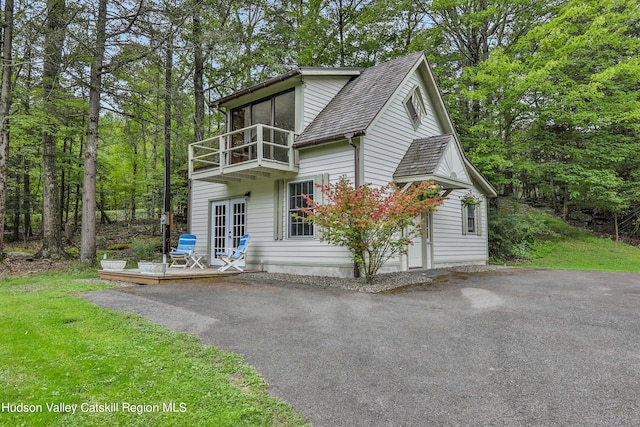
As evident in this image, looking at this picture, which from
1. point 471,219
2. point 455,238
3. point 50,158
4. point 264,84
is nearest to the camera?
point 264,84

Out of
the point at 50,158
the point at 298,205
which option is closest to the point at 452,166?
the point at 298,205

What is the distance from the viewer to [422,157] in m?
10.0

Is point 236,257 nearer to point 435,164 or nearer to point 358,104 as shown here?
point 358,104

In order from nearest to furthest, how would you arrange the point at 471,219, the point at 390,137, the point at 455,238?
1. the point at 390,137
2. the point at 455,238
3. the point at 471,219

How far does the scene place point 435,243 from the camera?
11.5 metres

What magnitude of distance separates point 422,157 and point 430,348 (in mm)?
7067

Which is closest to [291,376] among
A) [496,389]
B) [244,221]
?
[496,389]

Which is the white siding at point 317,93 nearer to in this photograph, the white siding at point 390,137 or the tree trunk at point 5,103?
the white siding at point 390,137

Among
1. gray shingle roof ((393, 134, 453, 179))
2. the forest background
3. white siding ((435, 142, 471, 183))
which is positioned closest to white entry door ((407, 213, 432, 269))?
white siding ((435, 142, 471, 183))

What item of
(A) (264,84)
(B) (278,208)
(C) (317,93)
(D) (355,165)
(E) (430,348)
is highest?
(A) (264,84)

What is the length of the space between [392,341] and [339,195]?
4.20 meters

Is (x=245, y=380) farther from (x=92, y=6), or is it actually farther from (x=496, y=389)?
(x=92, y=6)

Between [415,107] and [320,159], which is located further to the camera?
[415,107]

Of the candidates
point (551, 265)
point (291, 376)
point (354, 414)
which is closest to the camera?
point (354, 414)
